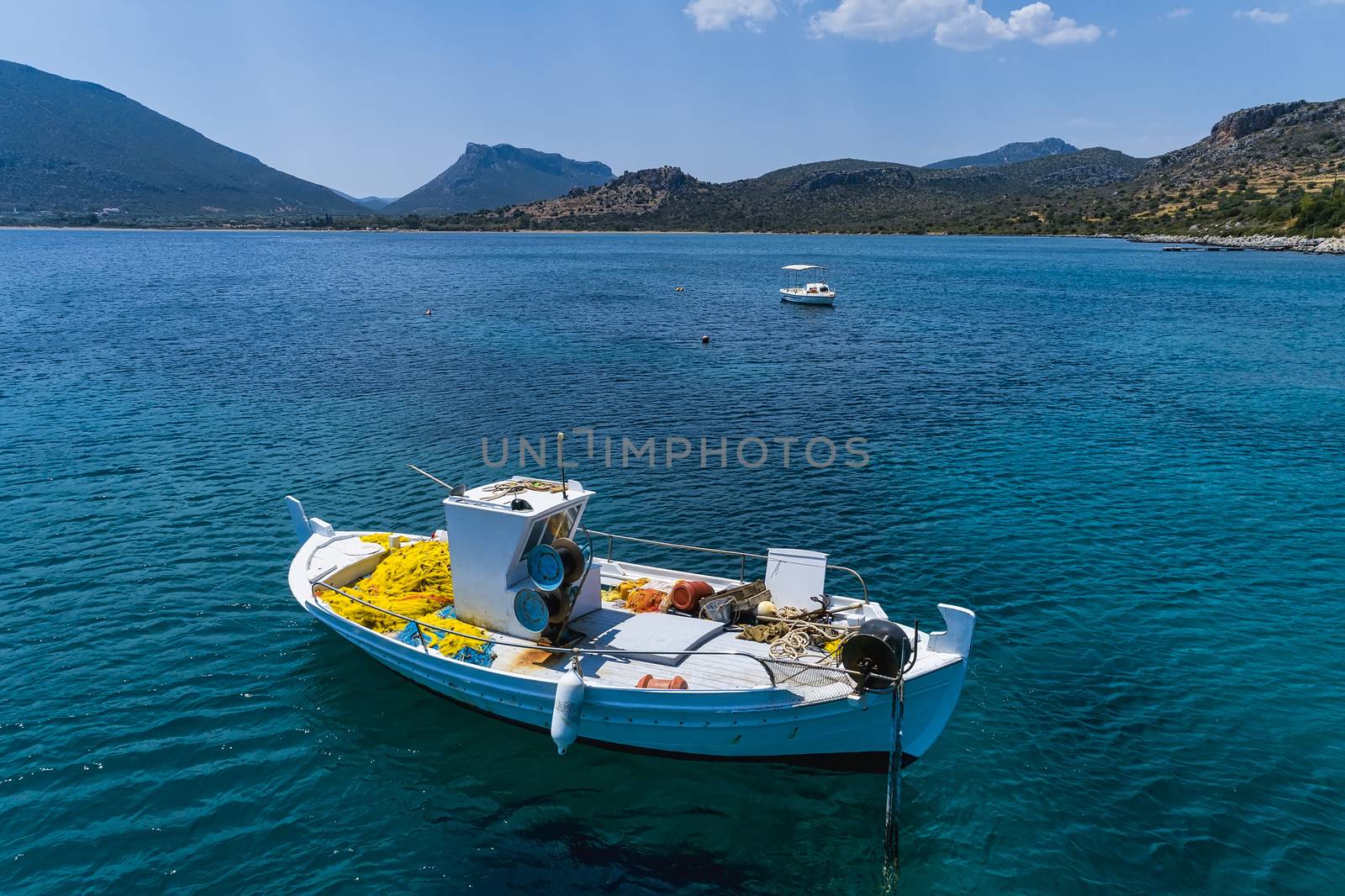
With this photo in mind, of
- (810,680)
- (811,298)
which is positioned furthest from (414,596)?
(811,298)

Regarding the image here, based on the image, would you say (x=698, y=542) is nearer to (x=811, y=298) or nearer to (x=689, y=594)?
(x=689, y=594)

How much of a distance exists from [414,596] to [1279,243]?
167004 millimetres

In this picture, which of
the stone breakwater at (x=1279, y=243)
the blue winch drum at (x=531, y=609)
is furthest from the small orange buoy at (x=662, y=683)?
the stone breakwater at (x=1279, y=243)

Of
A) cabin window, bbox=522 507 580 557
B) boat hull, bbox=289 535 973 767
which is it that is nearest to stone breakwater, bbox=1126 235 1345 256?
boat hull, bbox=289 535 973 767

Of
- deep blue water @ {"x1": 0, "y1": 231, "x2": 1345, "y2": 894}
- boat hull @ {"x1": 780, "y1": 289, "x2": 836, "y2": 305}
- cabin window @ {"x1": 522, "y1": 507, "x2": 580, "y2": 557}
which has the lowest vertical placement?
deep blue water @ {"x1": 0, "y1": 231, "x2": 1345, "y2": 894}

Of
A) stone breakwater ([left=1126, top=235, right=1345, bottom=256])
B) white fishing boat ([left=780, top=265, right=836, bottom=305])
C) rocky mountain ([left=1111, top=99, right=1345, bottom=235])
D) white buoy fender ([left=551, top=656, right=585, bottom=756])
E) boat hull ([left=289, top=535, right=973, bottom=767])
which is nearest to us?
boat hull ([left=289, top=535, right=973, bottom=767])

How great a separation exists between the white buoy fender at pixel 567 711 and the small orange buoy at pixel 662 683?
1.12m

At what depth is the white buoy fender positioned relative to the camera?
13758 millimetres

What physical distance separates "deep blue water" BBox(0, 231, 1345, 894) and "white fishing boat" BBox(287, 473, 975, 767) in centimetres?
117

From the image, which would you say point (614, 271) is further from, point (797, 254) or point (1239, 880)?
point (1239, 880)

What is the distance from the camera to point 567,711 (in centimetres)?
1377

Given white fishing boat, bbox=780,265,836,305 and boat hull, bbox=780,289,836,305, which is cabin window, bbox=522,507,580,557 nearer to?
white fishing boat, bbox=780,265,836,305

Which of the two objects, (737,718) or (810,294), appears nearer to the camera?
(737,718)

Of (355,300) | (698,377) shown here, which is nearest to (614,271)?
(355,300)
